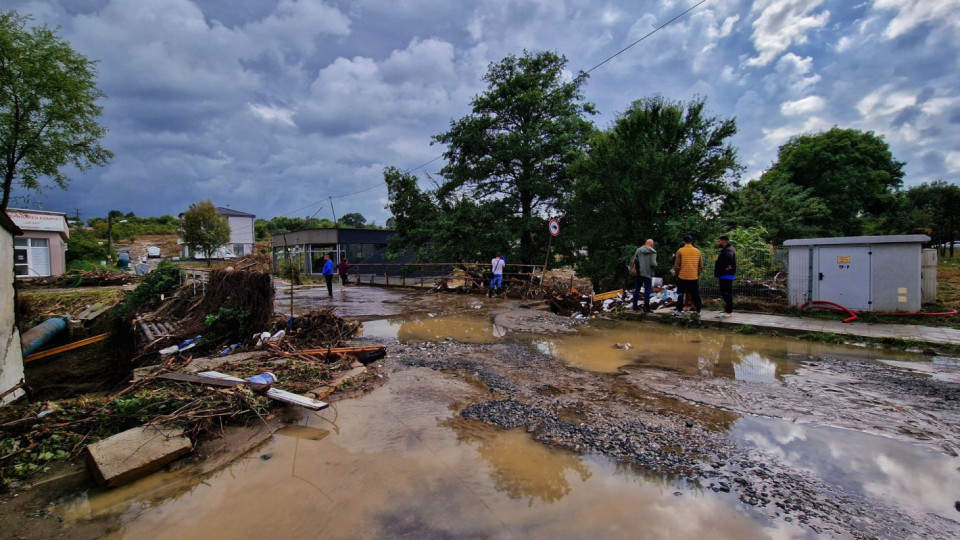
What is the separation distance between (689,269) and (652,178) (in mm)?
4422

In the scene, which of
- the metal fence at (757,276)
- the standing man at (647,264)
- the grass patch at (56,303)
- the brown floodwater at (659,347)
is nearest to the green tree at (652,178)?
the metal fence at (757,276)

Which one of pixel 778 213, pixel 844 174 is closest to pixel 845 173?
pixel 844 174

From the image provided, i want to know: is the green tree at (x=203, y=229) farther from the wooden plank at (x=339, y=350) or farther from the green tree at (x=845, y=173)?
the green tree at (x=845, y=173)

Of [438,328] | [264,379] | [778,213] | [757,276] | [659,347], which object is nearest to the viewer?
[264,379]

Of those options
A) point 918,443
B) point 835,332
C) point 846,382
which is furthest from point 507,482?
point 835,332

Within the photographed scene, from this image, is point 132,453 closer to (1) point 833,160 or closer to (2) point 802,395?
(2) point 802,395

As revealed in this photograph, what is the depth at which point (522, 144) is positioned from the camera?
16.9 meters

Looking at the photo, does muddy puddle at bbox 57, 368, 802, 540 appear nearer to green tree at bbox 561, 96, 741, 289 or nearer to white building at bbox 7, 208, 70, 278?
green tree at bbox 561, 96, 741, 289

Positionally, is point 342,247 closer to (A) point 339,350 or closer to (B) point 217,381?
(A) point 339,350

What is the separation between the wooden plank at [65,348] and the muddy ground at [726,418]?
410 inches

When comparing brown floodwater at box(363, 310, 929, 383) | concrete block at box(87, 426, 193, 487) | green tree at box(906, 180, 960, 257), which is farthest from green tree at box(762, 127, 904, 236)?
concrete block at box(87, 426, 193, 487)

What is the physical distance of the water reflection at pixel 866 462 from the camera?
251 centimetres

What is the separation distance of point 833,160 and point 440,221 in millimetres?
25027

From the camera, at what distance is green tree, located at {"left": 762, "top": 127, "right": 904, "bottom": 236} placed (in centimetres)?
2391
